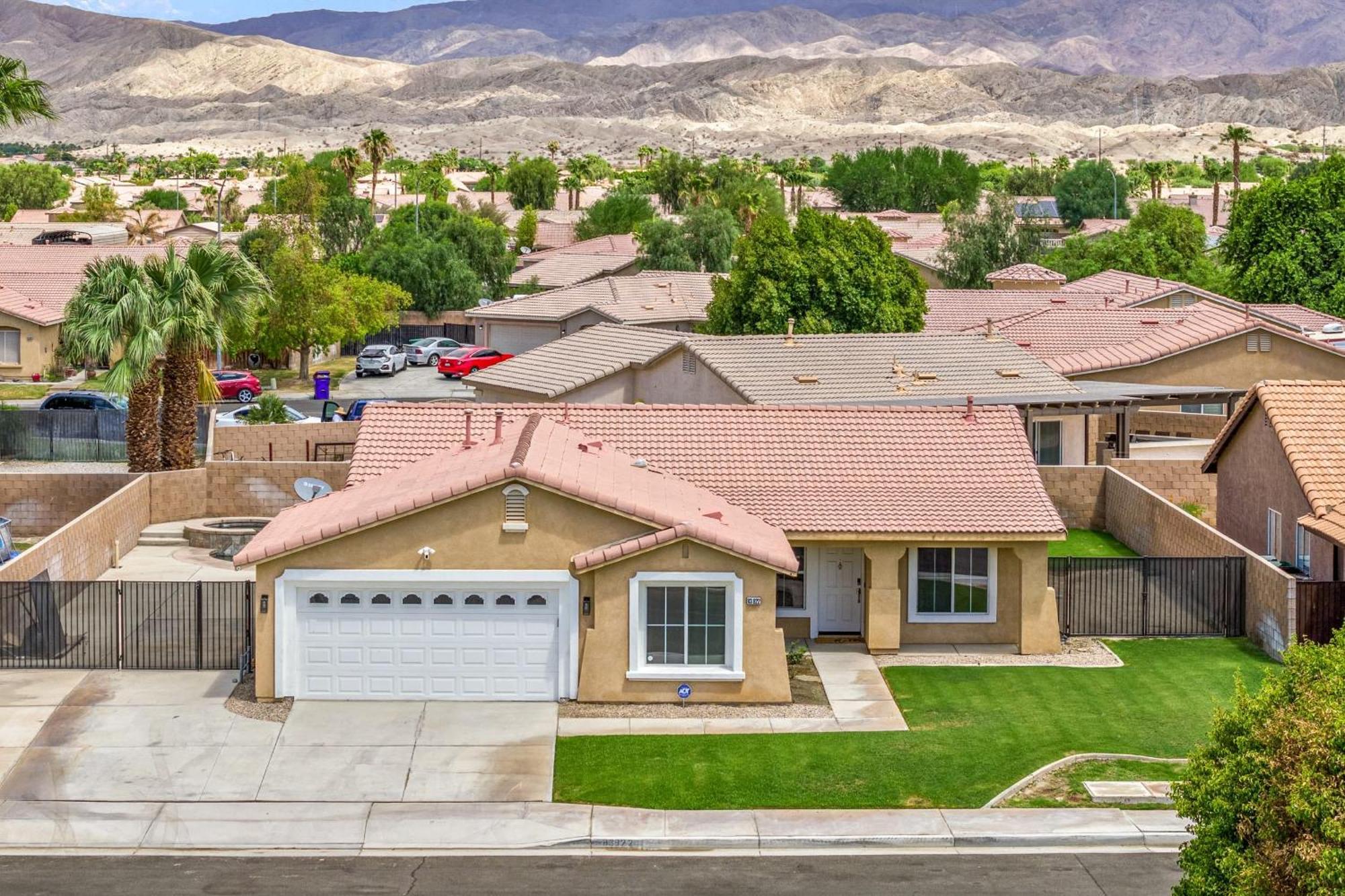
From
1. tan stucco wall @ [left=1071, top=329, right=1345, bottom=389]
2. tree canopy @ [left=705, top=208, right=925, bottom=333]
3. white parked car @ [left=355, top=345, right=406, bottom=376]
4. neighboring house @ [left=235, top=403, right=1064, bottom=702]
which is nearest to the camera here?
neighboring house @ [left=235, top=403, right=1064, bottom=702]

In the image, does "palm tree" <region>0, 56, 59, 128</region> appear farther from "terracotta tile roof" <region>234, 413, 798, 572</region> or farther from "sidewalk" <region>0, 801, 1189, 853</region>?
"sidewalk" <region>0, 801, 1189, 853</region>

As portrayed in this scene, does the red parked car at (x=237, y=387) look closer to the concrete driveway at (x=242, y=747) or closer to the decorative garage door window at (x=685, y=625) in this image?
the concrete driveway at (x=242, y=747)

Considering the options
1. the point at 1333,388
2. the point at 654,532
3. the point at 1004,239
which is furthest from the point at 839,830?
the point at 1004,239

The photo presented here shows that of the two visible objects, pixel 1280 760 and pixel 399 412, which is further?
pixel 399 412

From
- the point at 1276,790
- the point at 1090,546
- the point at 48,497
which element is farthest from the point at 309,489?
the point at 1276,790

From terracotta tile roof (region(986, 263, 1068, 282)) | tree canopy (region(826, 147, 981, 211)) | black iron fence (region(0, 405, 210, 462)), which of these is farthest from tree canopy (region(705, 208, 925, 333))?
tree canopy (region(826, 147, 981, 211))

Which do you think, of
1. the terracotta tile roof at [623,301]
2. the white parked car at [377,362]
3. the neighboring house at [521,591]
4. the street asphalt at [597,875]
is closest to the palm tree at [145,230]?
the white parked car at [377,362]

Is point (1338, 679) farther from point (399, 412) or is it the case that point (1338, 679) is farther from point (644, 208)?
point (644, 208)
